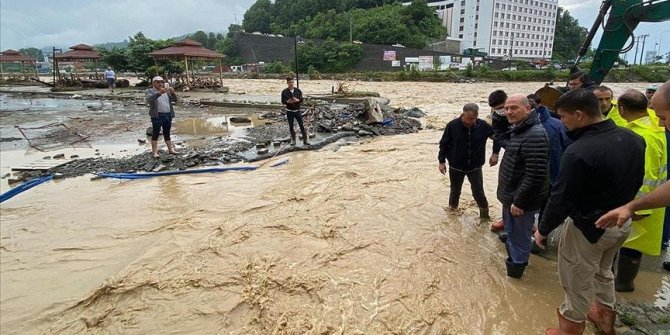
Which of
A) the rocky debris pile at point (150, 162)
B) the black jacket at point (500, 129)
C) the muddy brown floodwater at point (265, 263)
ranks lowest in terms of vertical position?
the muddy brown floodwater at point (265, 263)

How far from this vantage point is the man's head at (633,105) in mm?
3264

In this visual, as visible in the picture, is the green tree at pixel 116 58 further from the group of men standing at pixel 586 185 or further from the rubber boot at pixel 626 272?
the rubber boot at pixel 626 272

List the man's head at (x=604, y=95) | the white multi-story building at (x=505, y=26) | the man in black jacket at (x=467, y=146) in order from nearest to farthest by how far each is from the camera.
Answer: the man's head at (x=604, y=95) → the man in black jacket at (x=467, y=146) → the white multi-story building at (x=505, y=26)

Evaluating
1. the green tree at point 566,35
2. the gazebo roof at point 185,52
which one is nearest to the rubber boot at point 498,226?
the gazebo roof at point 185,52

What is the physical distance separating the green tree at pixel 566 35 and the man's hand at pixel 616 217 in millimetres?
102441

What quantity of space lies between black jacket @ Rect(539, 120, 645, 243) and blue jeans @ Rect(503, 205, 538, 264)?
998 mm

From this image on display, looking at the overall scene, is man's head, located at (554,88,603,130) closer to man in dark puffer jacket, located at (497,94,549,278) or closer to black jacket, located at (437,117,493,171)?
man in dark puffer jacket, located at (497,94,549,278)

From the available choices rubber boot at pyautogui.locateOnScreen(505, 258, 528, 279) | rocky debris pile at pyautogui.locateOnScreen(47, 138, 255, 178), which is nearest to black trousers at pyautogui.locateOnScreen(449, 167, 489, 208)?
rubber boot at pyautogui.locateOnScreen(505, 258, 528, 279)

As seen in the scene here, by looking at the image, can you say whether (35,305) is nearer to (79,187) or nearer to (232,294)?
(232,294)

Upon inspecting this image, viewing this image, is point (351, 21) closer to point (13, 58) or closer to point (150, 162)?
point (13, 58)

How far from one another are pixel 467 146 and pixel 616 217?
269 centimetres

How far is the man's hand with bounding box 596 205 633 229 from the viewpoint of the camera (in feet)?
6.72

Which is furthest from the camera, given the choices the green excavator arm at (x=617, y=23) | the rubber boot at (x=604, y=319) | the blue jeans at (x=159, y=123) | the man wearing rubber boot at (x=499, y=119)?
the blue jeans at (x=159, y=123)

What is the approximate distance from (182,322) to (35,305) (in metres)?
1.74
